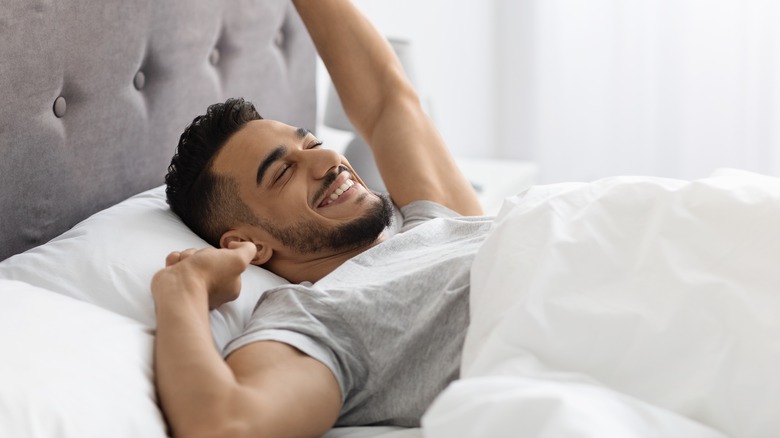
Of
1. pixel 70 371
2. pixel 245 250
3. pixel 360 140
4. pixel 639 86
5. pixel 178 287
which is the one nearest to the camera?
pixel 70 371

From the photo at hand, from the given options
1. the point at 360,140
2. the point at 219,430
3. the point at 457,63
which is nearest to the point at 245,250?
the point at 219,430

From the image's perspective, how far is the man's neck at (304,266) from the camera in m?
1.43

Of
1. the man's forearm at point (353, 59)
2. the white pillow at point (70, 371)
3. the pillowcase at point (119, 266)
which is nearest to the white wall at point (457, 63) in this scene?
the man's forearm at point (353, 59)

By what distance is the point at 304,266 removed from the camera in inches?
56.5

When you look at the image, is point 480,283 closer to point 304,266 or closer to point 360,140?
point 304,266

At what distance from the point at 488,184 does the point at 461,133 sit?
2.64 ft

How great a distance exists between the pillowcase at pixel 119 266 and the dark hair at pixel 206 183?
6 centimetres

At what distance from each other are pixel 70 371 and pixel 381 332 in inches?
15.9

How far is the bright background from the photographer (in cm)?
312

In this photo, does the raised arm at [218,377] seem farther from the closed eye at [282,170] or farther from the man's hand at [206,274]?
the closed eye at [282,170]

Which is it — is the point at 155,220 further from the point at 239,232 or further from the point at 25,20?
the point at 25,20

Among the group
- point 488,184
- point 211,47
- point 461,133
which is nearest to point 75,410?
point 211,47

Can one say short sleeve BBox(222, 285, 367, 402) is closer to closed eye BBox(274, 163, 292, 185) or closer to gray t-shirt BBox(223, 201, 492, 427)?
gray t-shirt BBox(223, 201, 492, 427)

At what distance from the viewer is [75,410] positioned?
2.86 ft
